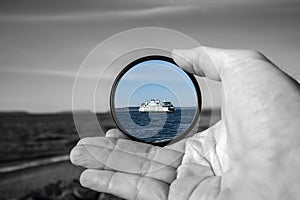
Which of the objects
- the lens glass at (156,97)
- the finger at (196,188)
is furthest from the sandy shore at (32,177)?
the finger at (196,188)

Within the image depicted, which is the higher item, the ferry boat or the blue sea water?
the ferry boat

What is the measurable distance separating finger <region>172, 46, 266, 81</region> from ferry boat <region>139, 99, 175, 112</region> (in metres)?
0.28

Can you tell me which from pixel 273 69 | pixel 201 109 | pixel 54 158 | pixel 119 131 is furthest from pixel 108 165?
pixel 54 158

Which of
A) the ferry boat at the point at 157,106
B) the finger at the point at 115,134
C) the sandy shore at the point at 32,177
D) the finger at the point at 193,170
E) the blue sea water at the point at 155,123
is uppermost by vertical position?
the ferry boat at the point at 157,106

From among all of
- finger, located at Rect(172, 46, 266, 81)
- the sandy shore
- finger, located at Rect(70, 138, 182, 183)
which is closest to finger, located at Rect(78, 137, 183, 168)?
finger, located at Rect(70, 138, 182, 183)

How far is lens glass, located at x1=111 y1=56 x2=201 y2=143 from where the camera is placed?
7.89ft

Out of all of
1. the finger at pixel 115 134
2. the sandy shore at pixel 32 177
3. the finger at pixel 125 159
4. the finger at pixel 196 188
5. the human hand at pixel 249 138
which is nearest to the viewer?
the human hand at pixel 249 138

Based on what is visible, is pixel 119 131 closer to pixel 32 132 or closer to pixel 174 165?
pixel 174 165

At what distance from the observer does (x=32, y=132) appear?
11.6 m

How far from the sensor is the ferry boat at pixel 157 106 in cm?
240

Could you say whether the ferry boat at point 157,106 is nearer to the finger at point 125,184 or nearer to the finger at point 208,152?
the finger at point 208,152

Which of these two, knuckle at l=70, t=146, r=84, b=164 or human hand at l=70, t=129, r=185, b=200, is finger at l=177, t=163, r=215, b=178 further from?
knuckle at l=70, t=146, r=84, b=164

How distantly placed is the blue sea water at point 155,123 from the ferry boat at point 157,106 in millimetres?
28

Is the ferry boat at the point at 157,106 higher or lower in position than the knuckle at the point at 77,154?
higher
